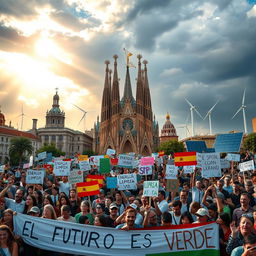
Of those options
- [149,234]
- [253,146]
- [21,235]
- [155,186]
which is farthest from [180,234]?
[253,146]

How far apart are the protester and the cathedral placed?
73.1 m

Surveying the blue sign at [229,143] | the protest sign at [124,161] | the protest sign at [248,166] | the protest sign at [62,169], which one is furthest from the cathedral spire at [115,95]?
the protest sign at [248,166]

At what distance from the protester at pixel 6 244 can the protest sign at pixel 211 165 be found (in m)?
6.05

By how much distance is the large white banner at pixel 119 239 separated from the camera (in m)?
4.71

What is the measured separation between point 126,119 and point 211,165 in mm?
75842

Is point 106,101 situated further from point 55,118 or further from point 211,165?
point 211,165

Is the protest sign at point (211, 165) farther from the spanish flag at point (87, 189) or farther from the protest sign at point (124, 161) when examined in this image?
the protest sign at point (124, 161)

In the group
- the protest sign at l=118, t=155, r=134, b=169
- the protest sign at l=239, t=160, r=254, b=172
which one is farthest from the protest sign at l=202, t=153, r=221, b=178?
the protest sign at l=118, t=155, r=134, b=169

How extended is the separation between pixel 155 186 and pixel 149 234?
1.88 meters

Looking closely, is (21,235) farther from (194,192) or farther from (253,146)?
(253,146)

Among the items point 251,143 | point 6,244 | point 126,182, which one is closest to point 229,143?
point 126,182

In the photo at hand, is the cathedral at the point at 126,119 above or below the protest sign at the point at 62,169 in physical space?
above

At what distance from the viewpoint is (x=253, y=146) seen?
54.3 meters

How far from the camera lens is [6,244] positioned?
428 centimetres
